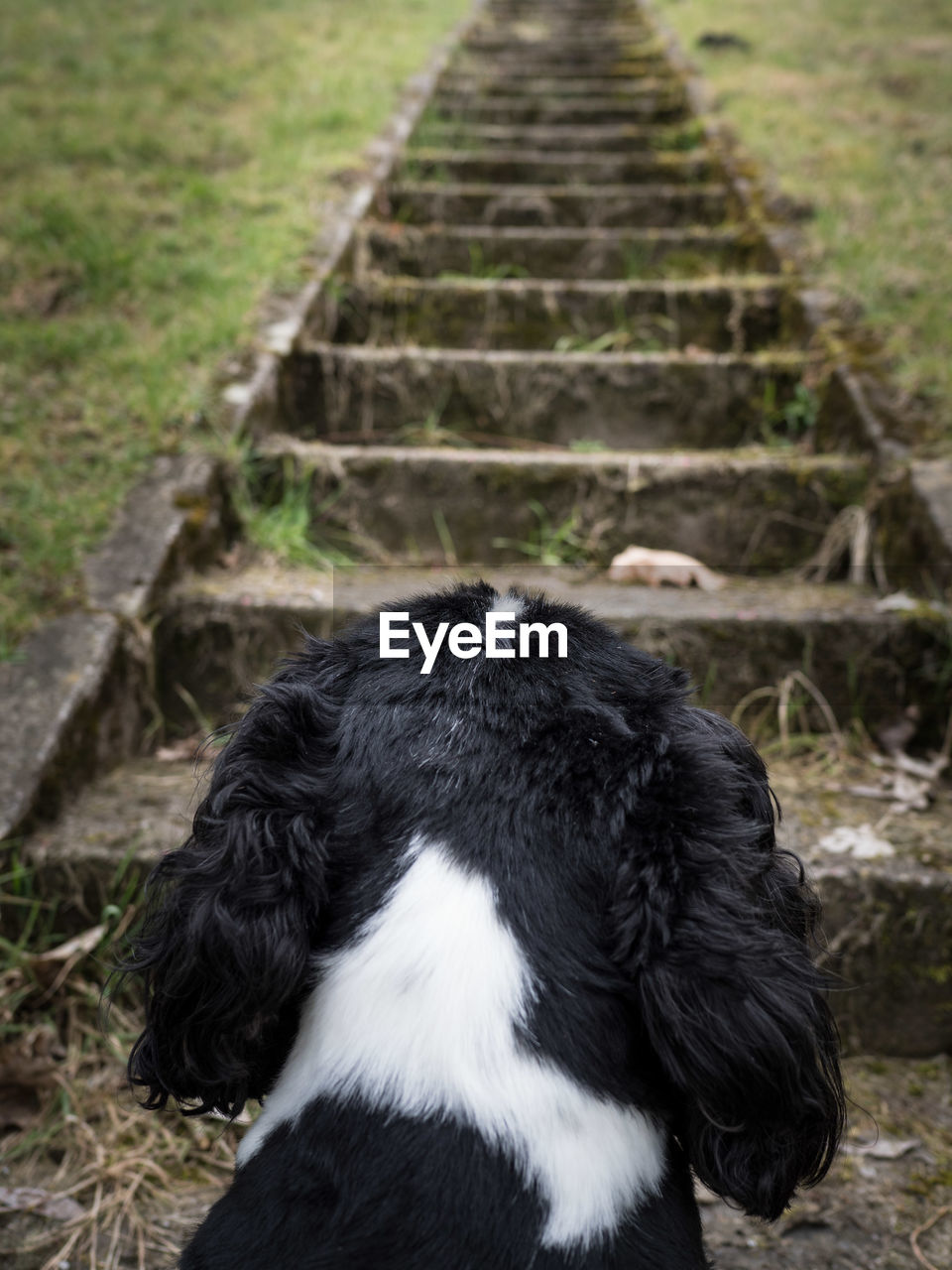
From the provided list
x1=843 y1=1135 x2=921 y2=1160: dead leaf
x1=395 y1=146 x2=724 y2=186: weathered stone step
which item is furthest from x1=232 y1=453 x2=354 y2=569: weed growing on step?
x1=395 y1=146 x2=724 y2=186: weathered stone step

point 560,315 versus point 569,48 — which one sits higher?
point 569,48

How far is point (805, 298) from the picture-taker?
382cm

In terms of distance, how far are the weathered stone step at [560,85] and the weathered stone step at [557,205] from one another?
1902 millimetres

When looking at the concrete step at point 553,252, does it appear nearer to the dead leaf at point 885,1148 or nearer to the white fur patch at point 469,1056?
the dead leaf at point 885,1148

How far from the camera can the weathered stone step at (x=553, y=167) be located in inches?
219

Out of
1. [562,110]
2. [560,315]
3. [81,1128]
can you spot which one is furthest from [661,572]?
[562,110]

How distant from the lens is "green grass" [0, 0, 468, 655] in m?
3.02

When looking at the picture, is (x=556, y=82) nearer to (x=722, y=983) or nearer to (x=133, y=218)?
(x=133, y=218)

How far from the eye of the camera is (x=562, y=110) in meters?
6.59

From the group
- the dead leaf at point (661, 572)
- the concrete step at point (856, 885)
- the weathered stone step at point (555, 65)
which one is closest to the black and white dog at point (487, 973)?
the concrete step at point (856, 885)

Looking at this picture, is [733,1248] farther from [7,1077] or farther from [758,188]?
[758,188]

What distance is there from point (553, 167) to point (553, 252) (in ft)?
3.99

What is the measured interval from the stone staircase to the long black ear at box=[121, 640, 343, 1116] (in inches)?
35.5

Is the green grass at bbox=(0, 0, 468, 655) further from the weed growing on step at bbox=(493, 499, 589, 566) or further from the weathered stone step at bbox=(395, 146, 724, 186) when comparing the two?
the weed growing on step at bbox=(493, 499, 589, 566)
